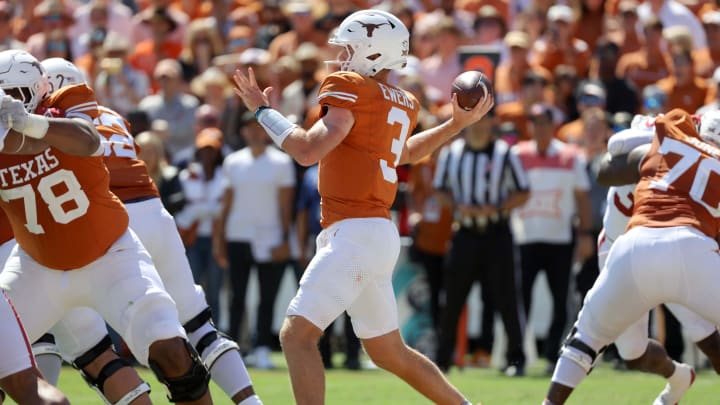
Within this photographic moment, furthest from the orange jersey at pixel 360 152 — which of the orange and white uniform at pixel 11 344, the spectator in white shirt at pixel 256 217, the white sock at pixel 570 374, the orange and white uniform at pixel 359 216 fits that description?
the spectator in white shirt at pixel 256 217

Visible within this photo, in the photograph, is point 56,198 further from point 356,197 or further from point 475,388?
point 475,388

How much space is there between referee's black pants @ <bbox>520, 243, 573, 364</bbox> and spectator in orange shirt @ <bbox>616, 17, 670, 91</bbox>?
2.36 metres

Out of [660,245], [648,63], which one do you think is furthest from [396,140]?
[648,63]

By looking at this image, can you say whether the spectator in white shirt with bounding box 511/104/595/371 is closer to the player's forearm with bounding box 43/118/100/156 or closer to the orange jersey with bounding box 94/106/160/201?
the orange jersey with bounding box 94/106/160/201

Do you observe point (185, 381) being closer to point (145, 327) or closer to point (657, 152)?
point (145, 327)

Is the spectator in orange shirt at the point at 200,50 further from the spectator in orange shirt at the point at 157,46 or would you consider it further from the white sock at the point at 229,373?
the white sock at the point at 229,373

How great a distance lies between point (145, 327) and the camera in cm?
645

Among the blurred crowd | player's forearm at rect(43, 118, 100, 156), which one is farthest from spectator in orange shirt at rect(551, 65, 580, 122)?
player's forearm at rect(43, 118, 100, 156)

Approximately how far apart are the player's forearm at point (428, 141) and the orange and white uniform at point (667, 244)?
3.38 ft

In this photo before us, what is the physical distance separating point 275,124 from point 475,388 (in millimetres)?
3973

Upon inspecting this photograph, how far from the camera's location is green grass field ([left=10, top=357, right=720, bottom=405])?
9.37 m

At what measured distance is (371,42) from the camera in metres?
7.06

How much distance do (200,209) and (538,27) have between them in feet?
13.9

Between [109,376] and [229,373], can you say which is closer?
[109,376]
